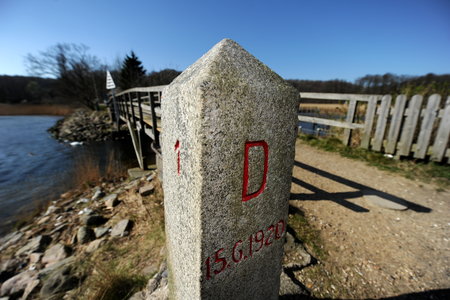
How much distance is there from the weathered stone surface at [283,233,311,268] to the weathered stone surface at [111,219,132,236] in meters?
2.43

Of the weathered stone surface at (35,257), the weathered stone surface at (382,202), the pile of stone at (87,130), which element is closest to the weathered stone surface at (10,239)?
the weathered stone surface at (35,257)

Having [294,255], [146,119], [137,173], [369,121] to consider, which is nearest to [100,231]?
[137,173]

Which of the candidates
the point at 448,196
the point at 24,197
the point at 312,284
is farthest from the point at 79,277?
the point at 448,196

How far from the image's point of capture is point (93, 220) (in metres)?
3.60

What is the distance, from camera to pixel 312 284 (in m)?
1.88

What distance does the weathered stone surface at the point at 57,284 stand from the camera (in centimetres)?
224

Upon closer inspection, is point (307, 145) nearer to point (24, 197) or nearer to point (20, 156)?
point (24, 197)

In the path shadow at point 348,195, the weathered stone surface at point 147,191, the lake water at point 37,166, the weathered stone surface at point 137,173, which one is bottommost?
the lake water at point 37,166

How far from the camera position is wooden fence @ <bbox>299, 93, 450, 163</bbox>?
13.6ft

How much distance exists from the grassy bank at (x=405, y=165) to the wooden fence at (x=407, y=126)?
0.18 m

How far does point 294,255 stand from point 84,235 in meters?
3.27

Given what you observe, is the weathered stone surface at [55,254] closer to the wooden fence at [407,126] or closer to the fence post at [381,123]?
the wooden fence at [407,126]

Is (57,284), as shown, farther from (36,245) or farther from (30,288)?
(36,245)

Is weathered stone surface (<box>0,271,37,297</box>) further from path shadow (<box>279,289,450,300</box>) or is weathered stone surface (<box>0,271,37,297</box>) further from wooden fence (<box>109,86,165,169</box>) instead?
path shadow (<box>279,289,450,300</box>)
